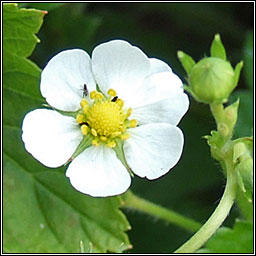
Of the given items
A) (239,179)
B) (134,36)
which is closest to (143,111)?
(239,179)

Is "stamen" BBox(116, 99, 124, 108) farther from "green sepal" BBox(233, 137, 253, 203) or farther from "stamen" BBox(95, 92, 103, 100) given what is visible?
"green sepal" BBox(233, 137, 253, 203)

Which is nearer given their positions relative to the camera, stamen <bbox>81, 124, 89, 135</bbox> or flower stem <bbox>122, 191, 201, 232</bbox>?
stamen <bbox>81, 124, 89, 135</bbox>

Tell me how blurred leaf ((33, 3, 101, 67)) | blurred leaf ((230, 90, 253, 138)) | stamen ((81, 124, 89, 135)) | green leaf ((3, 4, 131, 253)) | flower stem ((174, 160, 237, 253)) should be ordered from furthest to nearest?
1. blurred leaf ((33, 3, 101, 67))
2. blurred leaf ((230, 90, 253, 138))
3. green leaf ((3, 4, 131, 253))
4. stamen ((81, 124, 89, 135))
5. flower stem ((174, 160, 237, 253))

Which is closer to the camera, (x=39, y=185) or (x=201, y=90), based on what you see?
(x=201, y=90)

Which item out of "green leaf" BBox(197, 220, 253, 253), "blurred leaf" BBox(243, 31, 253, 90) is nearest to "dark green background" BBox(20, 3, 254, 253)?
"blurred leaf" BBox(243, 31, 253, 90)

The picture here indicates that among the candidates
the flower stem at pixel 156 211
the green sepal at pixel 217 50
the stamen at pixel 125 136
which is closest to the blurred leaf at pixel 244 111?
the flower stem at pixel 156 211

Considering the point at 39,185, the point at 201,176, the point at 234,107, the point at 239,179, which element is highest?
the point at 234,107

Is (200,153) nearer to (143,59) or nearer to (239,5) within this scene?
(239,5)
